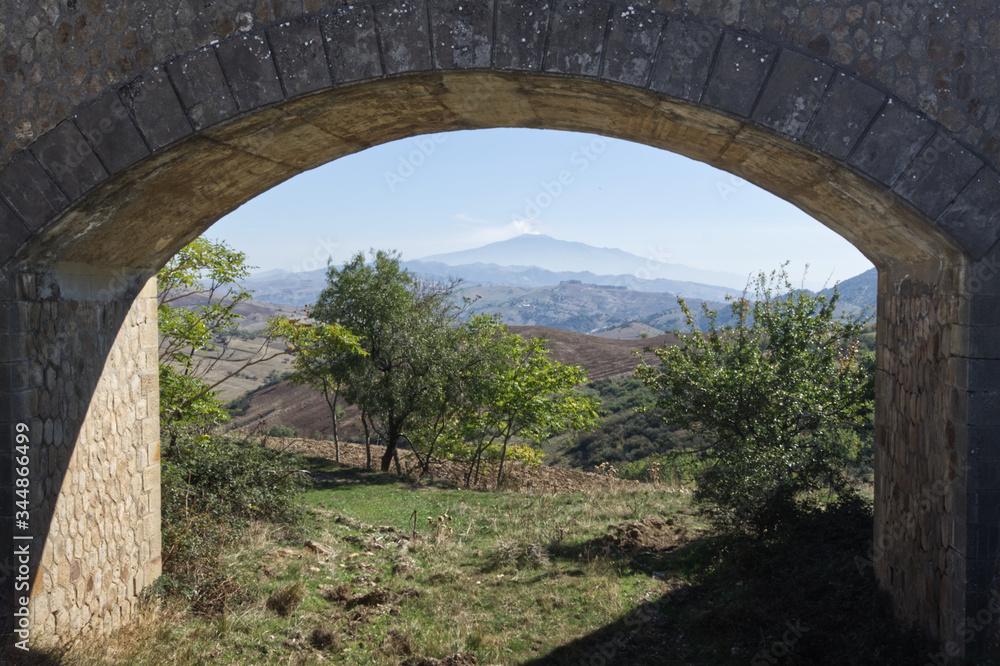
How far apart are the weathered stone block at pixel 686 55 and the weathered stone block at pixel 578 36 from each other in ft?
1.04

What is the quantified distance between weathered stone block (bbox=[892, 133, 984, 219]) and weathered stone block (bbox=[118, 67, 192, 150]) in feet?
12.5

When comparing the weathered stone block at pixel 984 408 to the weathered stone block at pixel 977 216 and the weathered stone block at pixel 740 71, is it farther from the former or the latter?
the weathered stone block at pixel 740 71

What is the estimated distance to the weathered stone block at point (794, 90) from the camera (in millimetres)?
3312

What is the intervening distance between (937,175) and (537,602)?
4521mm

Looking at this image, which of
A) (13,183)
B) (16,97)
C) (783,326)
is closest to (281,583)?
(13,183)

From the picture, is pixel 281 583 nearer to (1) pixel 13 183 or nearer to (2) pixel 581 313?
(1) pixel 13 183

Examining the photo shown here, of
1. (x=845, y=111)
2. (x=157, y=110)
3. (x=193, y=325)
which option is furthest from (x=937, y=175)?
(x=193, y=325)

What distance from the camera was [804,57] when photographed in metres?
3.31

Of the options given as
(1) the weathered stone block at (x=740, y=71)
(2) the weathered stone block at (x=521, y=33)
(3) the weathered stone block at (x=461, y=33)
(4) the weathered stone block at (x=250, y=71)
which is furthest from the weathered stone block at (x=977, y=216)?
(4) the weathered stone block at (x=250, y=71)

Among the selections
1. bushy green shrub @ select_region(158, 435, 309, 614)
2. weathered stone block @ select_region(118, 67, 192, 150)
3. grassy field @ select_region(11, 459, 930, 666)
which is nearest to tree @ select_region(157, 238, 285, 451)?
bushy green shrub @ select_region(158, 435, 309, 614)

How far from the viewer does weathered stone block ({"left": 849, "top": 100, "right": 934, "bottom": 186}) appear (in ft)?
10.8

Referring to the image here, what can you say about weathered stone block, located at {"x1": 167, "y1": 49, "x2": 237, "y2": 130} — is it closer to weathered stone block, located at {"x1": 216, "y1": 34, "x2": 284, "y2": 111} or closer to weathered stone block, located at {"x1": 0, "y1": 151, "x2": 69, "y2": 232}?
weathered stone block, located at {"x1": 216, "y1": 34, "x2": 284, "y2": 111}

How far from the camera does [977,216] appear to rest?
326cm

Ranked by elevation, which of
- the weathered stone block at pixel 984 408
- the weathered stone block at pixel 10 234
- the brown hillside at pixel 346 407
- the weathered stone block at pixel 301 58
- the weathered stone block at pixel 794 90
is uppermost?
the weathered stone block at pixel 301 58
